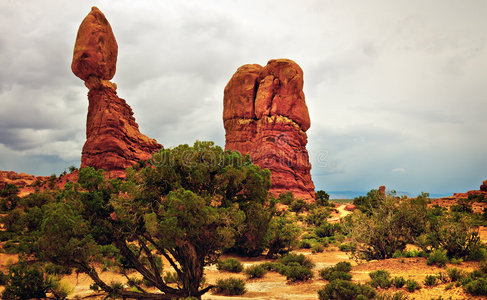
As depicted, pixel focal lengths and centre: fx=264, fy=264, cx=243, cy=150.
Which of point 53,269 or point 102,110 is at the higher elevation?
point 102,110

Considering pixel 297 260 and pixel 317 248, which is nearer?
pixel 297 260

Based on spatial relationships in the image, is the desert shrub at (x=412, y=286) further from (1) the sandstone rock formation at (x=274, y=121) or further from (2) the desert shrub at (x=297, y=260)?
(1) the sandstone rock formation at (x=274, y=121)

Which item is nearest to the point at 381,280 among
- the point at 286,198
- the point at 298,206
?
the point at 298,206

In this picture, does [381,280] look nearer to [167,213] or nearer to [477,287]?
[477,287]

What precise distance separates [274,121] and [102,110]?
96.8 ft

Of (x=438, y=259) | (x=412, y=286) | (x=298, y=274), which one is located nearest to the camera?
(x=412, y=286)

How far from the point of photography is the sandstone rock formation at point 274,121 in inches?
1911

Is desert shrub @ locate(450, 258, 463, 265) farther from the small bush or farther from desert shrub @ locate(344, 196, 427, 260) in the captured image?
desert shrub @ locate(344, 196, 427, 260)

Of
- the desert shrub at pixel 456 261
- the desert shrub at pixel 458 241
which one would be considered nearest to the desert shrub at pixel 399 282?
A: the desert shrub at pixel 456 261

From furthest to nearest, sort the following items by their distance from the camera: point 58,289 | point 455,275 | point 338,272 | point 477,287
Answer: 1. point 338,272
2. point 58,289
3. point 455,275
4. point 477,287

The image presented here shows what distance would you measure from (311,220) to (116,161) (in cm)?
2667

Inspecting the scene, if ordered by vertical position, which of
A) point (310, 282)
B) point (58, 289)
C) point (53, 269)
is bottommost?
point (310, 282)

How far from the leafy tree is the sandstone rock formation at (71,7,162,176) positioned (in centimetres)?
2597

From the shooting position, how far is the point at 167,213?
778cm
